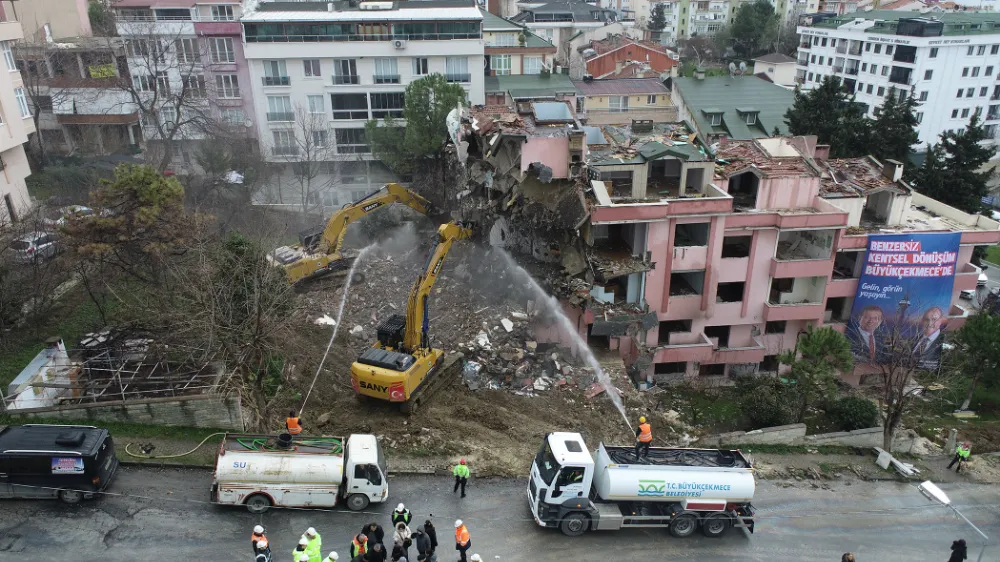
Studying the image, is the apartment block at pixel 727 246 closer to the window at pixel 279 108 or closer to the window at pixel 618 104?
the window at pixel 618 104

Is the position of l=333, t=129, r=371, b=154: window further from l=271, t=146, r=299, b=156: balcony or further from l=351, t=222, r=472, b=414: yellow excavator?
l=351, t=222, r=472, b=414: yellow excavator

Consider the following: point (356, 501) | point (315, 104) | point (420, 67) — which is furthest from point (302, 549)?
point (420, 67)

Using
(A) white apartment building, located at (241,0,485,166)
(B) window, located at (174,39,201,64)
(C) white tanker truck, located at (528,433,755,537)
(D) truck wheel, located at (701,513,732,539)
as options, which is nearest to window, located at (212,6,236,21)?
(A) white apartment building, located at (241,0,485,166)

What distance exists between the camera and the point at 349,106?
2082 inches

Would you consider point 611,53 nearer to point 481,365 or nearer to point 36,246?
point 481,365

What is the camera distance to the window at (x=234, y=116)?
53.6 m

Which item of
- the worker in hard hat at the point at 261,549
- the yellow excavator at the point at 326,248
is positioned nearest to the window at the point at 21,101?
the yellow excavator at the point at 326,248

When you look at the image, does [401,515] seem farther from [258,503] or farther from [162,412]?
[162,412]

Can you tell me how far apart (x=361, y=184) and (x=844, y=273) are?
117 feet

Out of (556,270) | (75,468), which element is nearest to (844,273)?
(556,270)

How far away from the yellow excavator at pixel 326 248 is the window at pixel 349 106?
65.5 ft

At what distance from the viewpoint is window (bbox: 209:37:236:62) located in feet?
171

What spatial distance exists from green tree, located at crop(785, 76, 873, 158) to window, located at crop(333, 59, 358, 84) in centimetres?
3192

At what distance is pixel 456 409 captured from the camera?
25.0 meters
